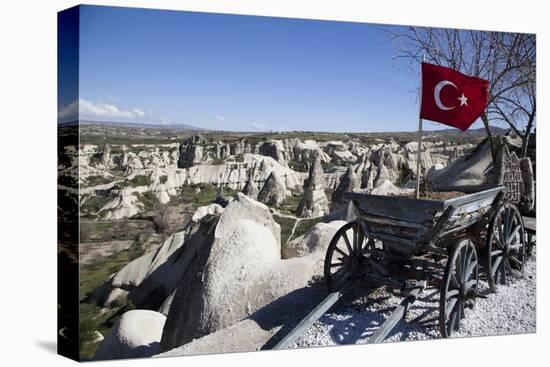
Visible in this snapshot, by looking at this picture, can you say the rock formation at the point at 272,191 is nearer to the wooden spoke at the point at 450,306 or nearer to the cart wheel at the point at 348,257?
the cart wheel at the point at 348,257

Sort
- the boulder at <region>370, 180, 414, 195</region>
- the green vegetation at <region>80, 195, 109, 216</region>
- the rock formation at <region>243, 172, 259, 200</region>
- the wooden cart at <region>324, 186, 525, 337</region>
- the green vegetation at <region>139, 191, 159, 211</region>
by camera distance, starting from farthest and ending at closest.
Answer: the boulder at <region>370, 180, 414, 195</region>, the rock formation at <region>243, 172, 259, 200</region>, the green vegetation at <region>139, 191, 159, 211</region>, the wooden cart at <region>324, 186, 525, 337</region>, the green vegetation at <region>80, 195, 109, 216</region>

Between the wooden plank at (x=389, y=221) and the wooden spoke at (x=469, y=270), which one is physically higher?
the wooden plank at (x=389, y=221)

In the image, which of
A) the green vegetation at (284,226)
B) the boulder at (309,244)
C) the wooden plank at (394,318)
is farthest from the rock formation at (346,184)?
the wooden plank at (394,318)

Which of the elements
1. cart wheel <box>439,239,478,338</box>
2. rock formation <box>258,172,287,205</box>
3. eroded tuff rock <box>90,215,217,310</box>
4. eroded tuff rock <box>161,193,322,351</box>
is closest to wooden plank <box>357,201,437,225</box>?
cart wheel <box>439,239,478,338</box>

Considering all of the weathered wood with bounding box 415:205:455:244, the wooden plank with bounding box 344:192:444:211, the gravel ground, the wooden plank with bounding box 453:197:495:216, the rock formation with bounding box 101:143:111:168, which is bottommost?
the gravel ground

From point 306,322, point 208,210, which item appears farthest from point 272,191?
point 306,322

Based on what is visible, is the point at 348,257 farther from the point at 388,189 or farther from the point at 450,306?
the point at 388,189

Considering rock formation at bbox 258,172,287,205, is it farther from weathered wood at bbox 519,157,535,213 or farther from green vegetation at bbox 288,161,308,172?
weathered wood at bbox 519,157,535,213
